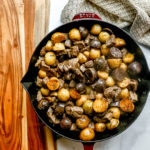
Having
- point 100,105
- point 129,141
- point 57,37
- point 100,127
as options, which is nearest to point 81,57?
point 57,37

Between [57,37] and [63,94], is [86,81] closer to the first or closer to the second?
[63,94]

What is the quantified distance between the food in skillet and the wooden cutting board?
0.48ft

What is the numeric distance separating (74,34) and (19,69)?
1.22 feet

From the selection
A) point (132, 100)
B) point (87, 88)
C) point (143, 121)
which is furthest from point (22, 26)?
point (143, 121)

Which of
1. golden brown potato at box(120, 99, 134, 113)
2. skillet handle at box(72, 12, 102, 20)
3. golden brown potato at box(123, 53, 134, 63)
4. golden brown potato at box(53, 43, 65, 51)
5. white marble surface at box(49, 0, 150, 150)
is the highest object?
skillet handle at box(72, 12, 102, 20)

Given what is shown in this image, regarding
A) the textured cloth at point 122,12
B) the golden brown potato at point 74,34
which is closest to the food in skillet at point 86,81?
the golden brown potato at point 74,34

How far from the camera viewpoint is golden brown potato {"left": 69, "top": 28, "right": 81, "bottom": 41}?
4.09 feet

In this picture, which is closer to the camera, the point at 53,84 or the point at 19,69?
the point at 53,84

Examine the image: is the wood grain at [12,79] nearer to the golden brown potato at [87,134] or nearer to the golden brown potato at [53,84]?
the golden brown potato at [53,84]

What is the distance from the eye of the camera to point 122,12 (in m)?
1.32

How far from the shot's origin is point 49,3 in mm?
1378

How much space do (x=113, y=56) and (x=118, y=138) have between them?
0.47 metres

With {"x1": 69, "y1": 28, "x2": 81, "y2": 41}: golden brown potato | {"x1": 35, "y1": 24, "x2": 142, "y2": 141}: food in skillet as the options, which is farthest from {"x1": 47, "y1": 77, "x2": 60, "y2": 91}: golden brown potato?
{"x1": 69, "y1": 28, "x2": 81, "y2": 41}: golden brown potato

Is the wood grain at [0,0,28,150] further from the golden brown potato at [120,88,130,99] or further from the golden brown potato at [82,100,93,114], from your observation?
the golden brown potato at [120,88,130,99]
